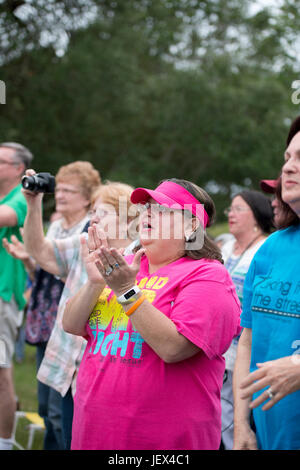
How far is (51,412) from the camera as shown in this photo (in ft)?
11.5

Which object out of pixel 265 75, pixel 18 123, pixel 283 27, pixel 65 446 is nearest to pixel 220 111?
pixel 265 75

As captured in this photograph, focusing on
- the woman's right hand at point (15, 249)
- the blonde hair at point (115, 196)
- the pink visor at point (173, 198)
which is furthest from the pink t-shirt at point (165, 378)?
the woman's right hand at point (15, 249)

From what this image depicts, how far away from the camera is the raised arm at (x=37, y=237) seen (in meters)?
2.94

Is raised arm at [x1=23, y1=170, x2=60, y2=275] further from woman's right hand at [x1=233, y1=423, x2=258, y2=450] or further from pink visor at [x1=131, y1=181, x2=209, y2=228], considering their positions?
woman's right hand at [x1=233, y1=423, x2=258, y2=450]

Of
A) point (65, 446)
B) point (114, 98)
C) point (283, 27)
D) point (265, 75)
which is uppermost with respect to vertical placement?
point (283, 27)

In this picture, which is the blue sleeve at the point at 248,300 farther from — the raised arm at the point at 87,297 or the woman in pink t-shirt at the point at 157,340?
the raised arm at the point at 87,297

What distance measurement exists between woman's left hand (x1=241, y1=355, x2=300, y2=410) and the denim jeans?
2.12 meters

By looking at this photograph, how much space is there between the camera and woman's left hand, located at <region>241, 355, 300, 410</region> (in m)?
1.52

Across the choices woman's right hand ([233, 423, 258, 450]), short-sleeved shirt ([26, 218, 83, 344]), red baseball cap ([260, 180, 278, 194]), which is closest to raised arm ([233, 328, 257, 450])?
woman's right hand ([233, 423, 258, 450])

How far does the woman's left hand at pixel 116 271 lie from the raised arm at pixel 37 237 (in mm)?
1151

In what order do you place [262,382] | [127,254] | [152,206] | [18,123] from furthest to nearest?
[18,123]
[127,254]
[152,206]
[262,382]
